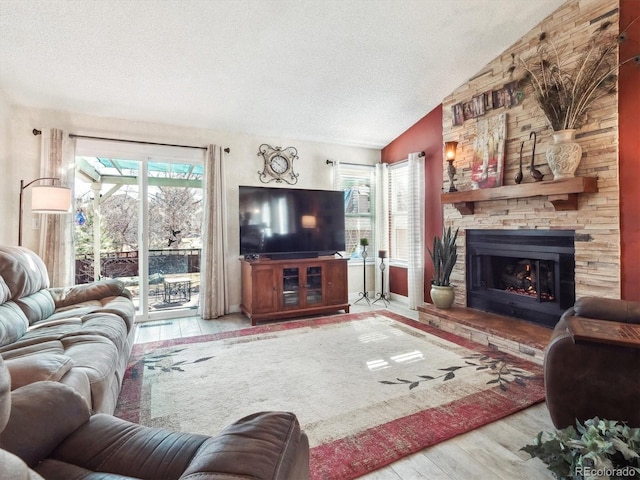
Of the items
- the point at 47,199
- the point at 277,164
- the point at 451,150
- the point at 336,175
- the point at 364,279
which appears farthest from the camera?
the point at 364,279

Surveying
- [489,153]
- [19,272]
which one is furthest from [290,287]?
[489,153]

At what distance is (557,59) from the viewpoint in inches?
119

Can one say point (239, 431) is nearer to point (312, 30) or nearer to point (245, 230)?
point (312, 30)

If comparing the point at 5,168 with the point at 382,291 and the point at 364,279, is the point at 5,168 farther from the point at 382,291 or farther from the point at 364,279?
the point at 382,291

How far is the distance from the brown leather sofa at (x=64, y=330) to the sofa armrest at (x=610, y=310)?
255 cm

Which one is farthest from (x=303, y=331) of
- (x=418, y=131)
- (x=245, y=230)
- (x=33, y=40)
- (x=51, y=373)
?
(x=33, y=40)

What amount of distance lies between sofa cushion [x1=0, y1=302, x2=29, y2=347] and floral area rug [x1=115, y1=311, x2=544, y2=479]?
0.73 m

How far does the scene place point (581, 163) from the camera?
9.35ft

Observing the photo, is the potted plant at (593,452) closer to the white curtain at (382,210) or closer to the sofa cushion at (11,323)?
the sofa cushion at (11,323)

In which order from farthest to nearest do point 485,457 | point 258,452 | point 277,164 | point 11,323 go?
point 277,164
point 11,323
point 485,457
point 258,452

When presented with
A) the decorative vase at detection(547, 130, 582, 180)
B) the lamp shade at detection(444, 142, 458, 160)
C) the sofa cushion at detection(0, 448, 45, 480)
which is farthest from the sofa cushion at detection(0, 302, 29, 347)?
the lamp shade at detection(444, 142, 458, 160)

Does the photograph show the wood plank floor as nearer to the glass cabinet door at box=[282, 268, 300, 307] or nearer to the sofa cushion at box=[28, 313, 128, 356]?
the sofa cushion at box=[28, 313, 128, 356]

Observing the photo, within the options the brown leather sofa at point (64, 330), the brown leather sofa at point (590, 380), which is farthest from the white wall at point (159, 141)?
the brown leather sofa at point (590, 380)

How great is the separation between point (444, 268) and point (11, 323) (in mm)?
3849
